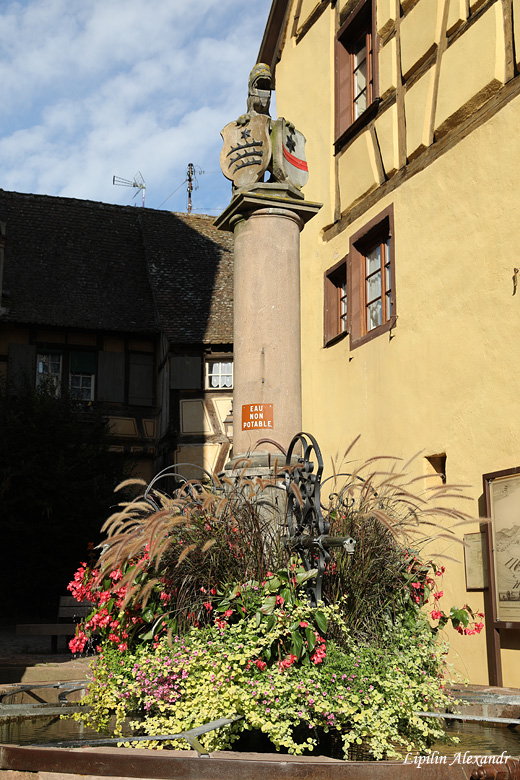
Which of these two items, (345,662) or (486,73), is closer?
(345,662)

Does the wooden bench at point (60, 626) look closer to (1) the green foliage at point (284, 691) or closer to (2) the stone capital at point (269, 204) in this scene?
(2) the stone capital at point (269, 204)

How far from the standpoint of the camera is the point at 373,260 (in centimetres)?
998

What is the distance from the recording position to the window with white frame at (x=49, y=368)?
67.0 feet

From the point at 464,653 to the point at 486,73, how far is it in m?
4.95

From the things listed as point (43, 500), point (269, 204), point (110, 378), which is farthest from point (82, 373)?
point (269, 204)

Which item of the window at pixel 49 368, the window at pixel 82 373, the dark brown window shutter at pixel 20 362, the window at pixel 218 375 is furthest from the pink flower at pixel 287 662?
the window at pixel 82 373

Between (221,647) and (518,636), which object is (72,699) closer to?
(221,647)

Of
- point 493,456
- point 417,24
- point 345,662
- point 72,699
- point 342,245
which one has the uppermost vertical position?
point 417,24

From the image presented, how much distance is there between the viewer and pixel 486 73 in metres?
7.68

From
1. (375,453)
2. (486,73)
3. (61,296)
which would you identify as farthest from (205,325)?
(486,73)

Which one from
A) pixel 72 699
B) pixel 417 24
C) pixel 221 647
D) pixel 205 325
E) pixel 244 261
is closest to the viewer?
pixel 221 647

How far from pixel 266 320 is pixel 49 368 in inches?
608

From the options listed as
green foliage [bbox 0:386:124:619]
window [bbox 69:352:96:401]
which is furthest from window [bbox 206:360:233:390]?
green foliage [bbox 0:386:124:619]

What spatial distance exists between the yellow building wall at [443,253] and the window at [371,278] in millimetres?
163
